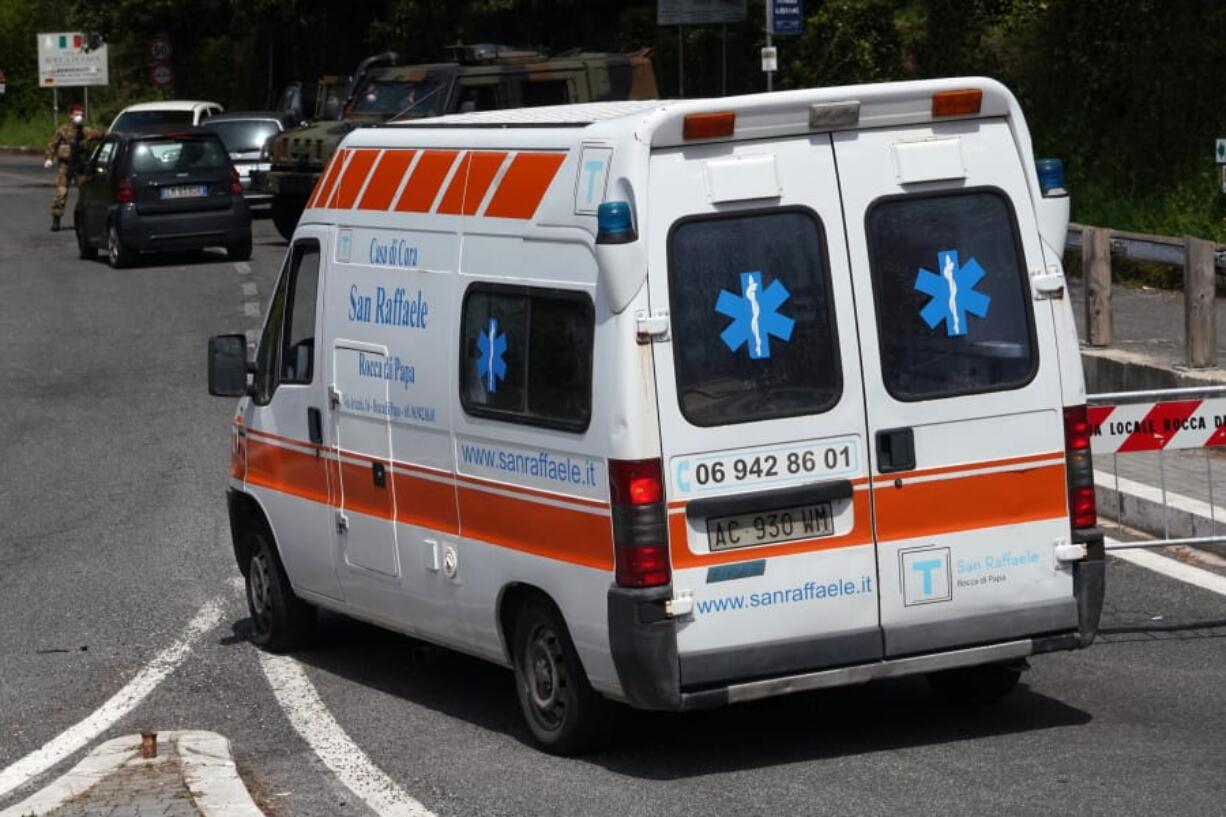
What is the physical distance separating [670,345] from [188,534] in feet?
20.9

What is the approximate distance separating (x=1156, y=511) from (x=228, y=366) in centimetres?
492

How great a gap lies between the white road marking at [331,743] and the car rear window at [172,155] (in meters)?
21.3

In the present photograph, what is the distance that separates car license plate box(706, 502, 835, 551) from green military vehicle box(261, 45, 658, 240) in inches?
748

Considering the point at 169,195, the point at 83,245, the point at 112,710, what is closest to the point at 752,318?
the point at 112,710

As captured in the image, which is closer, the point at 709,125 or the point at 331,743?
the point at 709,125

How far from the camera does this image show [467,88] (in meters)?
27.5

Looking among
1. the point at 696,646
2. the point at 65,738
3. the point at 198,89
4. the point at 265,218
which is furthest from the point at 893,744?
the point at 198,89

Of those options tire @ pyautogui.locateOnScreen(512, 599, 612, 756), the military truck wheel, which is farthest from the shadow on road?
the military truck wheel

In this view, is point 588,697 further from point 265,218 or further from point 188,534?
point 265,218

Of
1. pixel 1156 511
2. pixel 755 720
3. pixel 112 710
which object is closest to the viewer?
pixel 755 720

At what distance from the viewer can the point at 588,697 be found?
8.15 metres

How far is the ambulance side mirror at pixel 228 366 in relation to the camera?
33.7ft

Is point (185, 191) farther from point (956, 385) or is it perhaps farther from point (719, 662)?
point (719, 662)

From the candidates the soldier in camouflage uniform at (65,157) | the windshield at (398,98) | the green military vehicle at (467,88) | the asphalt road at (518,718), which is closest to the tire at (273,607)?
the asphalt road at (518,718)
